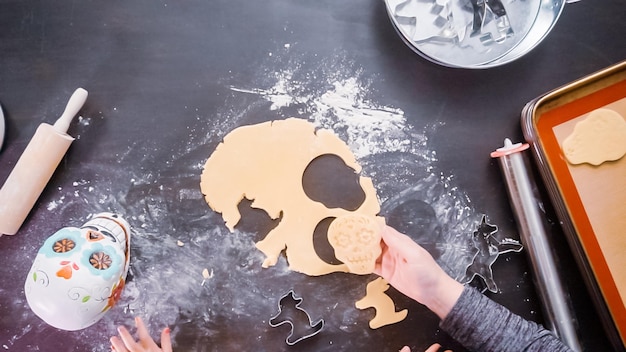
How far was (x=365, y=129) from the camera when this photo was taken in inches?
35.9

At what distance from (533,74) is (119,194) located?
70cm

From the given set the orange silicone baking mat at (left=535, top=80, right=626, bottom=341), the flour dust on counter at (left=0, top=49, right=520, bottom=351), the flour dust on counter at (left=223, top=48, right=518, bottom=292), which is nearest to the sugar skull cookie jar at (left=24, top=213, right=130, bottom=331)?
the flour dust on counter at (left=0, top=49, right=520, bottom=351)

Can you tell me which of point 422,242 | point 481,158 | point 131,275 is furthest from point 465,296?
point 131,275

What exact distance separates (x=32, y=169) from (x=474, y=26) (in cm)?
72

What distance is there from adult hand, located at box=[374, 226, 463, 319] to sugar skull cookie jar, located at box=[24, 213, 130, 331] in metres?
0.40

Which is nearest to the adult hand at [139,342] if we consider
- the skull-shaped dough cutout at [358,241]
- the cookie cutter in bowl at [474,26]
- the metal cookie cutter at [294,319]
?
the metal cookie cutter at [294,319]

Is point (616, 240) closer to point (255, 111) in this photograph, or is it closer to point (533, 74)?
point (533, 74)

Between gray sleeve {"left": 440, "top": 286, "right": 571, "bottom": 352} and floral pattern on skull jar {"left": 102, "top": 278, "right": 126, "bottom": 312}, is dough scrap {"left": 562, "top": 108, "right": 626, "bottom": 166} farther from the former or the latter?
floral pattern on skull jar {"left": 102, "top": 278, "right": 126, "bottom": 312}

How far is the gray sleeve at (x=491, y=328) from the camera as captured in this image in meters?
0.82

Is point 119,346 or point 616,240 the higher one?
point 616,240

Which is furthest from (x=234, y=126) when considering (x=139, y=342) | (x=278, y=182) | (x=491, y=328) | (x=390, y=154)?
(x=491, y=328)

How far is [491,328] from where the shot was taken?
2.69 ft

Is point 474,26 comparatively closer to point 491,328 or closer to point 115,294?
point 491,328

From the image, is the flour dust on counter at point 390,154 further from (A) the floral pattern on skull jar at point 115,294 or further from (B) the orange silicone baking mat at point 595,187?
(A) the floral pattern on skull jar at point 115,294
